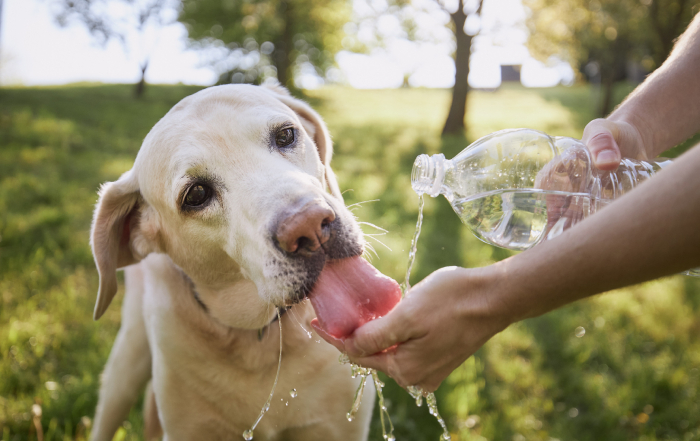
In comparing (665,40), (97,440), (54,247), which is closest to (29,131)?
(54,247)

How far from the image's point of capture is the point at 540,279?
124 cm

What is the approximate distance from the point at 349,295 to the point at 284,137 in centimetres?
82

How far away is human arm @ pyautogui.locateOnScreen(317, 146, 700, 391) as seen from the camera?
107 centimetres

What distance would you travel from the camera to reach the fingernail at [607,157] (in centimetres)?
175

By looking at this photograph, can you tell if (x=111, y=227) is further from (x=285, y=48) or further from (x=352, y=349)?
(x=285, y=48)

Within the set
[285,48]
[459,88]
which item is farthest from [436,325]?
[285,48]

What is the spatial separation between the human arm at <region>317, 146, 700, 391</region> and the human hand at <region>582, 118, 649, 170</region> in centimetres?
69

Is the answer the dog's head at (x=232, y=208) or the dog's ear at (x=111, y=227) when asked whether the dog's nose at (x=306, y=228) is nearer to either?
the dog's head at (x=232, y=208)

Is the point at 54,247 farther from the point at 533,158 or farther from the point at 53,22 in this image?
the point at 53,22

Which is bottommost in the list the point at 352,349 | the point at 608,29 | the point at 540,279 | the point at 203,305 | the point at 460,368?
the point at 608,29

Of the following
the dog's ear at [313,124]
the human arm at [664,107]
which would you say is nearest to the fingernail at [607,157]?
the human arm at [664,107]

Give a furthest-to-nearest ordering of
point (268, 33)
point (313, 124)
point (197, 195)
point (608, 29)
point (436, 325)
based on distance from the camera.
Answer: point (268, 33) → point (608, 29) → point (313, 124) → point (197, 195) → point (436, 325)

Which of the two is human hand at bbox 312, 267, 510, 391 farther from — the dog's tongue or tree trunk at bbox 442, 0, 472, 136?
tree trunk at bbox 442, 0, 472, 136

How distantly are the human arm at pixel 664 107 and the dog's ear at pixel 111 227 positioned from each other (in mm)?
2087
